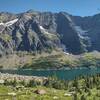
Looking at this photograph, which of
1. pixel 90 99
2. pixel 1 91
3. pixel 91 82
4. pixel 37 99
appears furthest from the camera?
pixel 91 82

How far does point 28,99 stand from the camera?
140 m

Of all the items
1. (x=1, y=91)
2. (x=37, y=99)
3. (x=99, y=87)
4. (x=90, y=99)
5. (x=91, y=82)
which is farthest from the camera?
(x=91, y=82)

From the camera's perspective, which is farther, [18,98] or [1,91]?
[1,91]

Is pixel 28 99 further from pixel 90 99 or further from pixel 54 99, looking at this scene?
pixel 90 99

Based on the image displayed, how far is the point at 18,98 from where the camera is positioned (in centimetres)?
14075

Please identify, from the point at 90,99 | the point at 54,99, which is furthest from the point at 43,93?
the point at 90,99

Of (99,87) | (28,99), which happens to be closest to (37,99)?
(28,99)

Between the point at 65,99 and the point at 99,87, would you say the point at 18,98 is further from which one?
the point at 99,87

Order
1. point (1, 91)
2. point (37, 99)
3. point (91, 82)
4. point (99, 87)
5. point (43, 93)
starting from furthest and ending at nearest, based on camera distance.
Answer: point (91, 82) → point (99, 87) → point (1, 91) → point (43, 93) → point (37, 99)

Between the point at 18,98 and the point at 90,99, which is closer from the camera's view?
the point at 90,99

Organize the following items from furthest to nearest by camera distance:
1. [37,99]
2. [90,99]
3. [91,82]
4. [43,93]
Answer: [91,82] → [43,93] → [37,99] → [90,99]

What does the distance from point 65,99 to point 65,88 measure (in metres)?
59.0

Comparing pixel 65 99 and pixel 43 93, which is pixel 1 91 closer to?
pixel 43 93

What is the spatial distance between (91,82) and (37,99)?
218 feet
